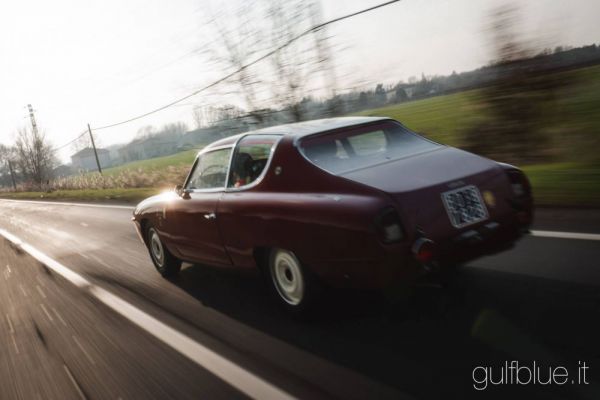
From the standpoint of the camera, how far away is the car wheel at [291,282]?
407 centimetres

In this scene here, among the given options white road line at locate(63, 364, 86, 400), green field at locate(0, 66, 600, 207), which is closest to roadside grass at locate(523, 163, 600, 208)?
green field at locate(0, 66, 600, 207)

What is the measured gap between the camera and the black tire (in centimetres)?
407

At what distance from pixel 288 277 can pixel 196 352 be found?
→ 0.90 meters

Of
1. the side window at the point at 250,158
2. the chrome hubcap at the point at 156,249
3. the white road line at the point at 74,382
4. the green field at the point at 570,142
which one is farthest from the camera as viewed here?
the green field at the point at 570,142

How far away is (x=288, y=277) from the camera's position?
4.37 m

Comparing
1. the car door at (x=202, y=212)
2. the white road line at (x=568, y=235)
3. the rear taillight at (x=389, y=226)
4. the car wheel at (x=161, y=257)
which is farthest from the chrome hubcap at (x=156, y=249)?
the white road line at (x=568, y=235)

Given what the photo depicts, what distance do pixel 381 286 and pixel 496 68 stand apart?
832cm

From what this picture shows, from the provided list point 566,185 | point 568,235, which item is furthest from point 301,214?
point 566,185

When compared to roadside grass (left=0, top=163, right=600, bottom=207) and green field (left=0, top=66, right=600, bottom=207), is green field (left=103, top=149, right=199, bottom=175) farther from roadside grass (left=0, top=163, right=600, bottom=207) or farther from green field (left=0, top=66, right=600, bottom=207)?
roadside grass (left=0, top=163, right=600, bottom=207)

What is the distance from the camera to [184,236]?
5707 millimetres

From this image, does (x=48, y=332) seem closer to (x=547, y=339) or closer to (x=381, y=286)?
(x=381, y=286)

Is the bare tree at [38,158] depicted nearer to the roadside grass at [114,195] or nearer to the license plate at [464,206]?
the roadside grass at [114,195]

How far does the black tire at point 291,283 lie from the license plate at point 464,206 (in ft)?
3.61

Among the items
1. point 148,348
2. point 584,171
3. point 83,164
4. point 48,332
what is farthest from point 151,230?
point 83,164
